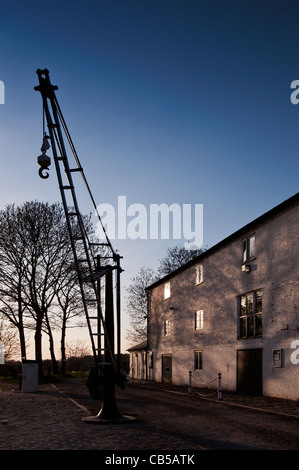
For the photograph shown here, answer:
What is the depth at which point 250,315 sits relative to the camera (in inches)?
940

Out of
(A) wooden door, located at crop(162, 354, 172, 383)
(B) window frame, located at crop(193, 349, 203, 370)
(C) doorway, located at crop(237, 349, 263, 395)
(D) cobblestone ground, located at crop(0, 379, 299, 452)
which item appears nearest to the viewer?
(D) cobblestone ground, located at crop(0, 379, 299, 452)

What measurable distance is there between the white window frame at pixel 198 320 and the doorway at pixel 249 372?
21.0ft

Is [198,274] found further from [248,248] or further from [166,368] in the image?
[166,368]

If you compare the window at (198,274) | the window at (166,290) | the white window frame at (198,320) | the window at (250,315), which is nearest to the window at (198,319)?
the white window frame at (198,320)

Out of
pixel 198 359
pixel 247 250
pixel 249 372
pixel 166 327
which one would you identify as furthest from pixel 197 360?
pixel 247 250

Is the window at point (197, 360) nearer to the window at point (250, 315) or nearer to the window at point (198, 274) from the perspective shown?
the window at point (198, 274)

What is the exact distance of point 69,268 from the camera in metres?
36.8

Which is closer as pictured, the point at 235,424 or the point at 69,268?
the point at 235,424

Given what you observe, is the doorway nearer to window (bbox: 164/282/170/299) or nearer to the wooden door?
the wooden door

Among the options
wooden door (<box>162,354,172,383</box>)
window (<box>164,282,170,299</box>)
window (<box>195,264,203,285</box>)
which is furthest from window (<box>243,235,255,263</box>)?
wooden door (<box>162,354,172,383</box>)

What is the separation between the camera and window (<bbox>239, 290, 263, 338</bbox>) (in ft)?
75.8
